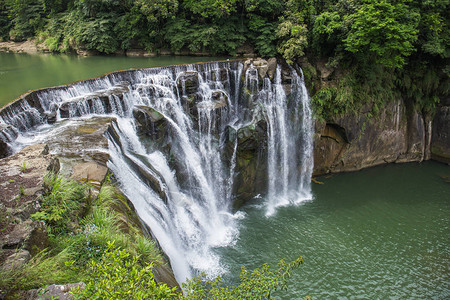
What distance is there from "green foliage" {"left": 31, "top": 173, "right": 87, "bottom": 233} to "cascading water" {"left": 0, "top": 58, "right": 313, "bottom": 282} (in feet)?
8.12

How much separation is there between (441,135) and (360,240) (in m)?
10.5

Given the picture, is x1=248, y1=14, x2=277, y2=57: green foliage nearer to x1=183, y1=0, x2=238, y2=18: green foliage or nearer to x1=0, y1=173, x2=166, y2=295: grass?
x1=183, y1=0, x2=238, y2=18: green foliage

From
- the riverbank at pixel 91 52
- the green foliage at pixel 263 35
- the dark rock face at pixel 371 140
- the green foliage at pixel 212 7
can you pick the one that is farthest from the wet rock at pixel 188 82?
the dark rock face at pixel 371 140

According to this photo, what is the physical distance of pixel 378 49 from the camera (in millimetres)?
14047

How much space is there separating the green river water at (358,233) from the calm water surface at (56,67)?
0.10m

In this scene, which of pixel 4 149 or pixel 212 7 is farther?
pixel 212 7

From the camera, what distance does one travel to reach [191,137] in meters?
13.2

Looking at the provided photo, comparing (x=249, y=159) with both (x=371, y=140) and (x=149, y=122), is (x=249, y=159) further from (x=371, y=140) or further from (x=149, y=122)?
(x=371, y=140)

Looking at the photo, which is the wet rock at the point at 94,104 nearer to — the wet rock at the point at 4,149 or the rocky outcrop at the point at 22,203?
the wet rock at the point at 4,149

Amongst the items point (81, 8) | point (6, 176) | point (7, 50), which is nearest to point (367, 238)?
point (6, 176)

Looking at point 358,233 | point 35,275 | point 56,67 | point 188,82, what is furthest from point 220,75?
point 35,275

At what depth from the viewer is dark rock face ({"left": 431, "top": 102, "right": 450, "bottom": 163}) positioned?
17172 millimetres

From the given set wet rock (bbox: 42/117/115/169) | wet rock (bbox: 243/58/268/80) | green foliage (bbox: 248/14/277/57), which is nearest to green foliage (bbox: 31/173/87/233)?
wet rock (bbox: 42/117/115/169)

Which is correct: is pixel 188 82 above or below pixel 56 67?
below
